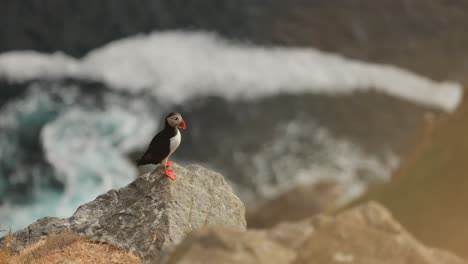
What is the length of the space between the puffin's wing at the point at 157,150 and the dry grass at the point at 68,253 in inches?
52.3

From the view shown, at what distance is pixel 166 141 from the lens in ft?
25.3

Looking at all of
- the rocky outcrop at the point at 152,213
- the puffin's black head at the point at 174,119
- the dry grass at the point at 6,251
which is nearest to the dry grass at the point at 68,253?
the dry grass at the point at 6,251

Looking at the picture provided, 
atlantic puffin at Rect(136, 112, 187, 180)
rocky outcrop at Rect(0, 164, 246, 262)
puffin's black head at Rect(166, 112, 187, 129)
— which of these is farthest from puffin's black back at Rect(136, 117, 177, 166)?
rocky outcrop at Rect(0, 164, 246, 262)

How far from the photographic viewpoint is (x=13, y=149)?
18.0 meters

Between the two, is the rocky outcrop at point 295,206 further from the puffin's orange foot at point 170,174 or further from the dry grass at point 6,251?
the dry grass at point 6,251

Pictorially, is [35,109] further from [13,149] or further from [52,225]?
[52,225]

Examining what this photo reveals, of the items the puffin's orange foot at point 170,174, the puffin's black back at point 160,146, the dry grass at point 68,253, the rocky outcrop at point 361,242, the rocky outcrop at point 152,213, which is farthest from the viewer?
the puffin's orange foot at point 170,174

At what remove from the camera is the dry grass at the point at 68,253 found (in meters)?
7.40

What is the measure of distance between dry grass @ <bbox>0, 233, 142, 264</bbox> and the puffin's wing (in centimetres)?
133

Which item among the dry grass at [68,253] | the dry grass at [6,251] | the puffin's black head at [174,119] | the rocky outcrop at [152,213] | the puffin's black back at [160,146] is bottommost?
the dry grass at [6,251]

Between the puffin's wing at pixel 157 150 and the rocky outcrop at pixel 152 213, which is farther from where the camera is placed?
the puffin's wing at pixel 157 150

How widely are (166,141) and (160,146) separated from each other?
115mm

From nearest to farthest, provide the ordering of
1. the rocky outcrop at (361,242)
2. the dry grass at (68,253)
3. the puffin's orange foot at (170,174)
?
the rocky outcrop at (361,242) < the dry grass at (68,253) < the puffin's orange foot at (170,174)

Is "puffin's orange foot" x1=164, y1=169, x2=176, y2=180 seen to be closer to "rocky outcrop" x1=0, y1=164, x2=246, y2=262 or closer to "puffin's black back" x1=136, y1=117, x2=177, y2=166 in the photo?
"rocky outcrop" x1=0, y1=164, x2=246, y2=262
